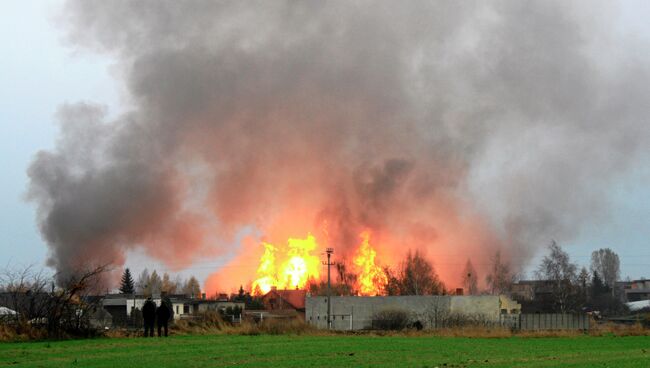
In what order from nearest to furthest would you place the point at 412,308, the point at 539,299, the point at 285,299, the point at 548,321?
the point at 548,321
the point at 412,308
the point at 285,299
the point at 539,299

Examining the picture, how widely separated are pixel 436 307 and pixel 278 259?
27.2 meters

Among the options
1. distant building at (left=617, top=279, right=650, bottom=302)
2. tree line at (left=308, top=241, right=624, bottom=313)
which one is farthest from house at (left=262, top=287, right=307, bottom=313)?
distant building at (left=617, top=279, right=650, bottom=302)

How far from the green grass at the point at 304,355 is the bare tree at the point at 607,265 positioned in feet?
Result: 483

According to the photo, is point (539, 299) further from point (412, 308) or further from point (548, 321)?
point (548, 321)

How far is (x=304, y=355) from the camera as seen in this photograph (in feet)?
72.4

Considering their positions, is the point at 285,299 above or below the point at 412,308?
above

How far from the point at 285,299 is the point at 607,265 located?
332 ft

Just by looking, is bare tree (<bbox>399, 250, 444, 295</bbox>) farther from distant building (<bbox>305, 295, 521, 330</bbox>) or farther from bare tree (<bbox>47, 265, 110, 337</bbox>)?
bare tree (<bbox>47, 265, 110, 337</bbox>)

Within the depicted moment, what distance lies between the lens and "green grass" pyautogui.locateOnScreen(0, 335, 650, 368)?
19.4m

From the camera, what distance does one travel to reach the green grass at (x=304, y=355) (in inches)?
763

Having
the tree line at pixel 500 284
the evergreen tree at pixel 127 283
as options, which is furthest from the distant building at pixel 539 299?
the evergreen tree at pixel 127 283

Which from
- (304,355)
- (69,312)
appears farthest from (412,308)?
(304,355)

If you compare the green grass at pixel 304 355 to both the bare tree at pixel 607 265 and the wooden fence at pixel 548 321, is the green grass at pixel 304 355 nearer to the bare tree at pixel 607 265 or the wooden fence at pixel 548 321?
the wooden fence at pixel 548 321

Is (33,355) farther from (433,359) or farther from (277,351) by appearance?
(433,359)
